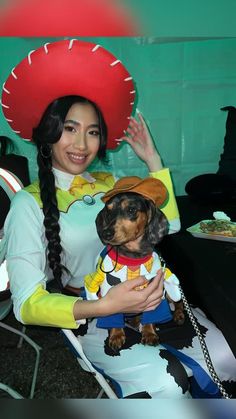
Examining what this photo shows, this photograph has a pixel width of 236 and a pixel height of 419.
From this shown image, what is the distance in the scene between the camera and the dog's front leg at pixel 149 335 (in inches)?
38.9

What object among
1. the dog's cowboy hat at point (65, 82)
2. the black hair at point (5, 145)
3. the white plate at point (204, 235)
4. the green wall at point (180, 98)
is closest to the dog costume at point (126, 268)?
the dog's cowboy hat at point (65, 82)

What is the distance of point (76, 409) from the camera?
14 centimetres

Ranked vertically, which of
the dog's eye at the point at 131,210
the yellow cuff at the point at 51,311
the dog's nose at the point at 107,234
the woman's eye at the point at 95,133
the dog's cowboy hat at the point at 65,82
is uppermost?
the dog's cowboy hat at the point at 65,82

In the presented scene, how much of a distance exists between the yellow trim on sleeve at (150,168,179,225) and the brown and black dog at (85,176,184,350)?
0.13 metres

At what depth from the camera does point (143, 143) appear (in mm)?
1152

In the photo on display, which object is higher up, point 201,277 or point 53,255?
point 53,255

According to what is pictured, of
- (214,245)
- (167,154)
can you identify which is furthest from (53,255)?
(167,154)

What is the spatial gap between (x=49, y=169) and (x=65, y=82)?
25 centimetres

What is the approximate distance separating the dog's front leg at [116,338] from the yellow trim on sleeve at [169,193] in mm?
378

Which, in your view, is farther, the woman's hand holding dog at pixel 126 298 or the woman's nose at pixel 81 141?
the woman's nose at pixel 81 141

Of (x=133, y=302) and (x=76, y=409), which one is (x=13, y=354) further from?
(x=76, y=409)

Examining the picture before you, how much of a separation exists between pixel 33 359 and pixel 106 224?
132 centimetres

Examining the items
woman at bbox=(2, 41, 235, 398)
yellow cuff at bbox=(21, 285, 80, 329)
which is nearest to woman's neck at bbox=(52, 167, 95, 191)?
woman at bbox=(2, 41, 235, 398)

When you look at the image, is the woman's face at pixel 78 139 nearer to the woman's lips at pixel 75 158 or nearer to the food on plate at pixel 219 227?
the woman's lips at pixel 75 158
